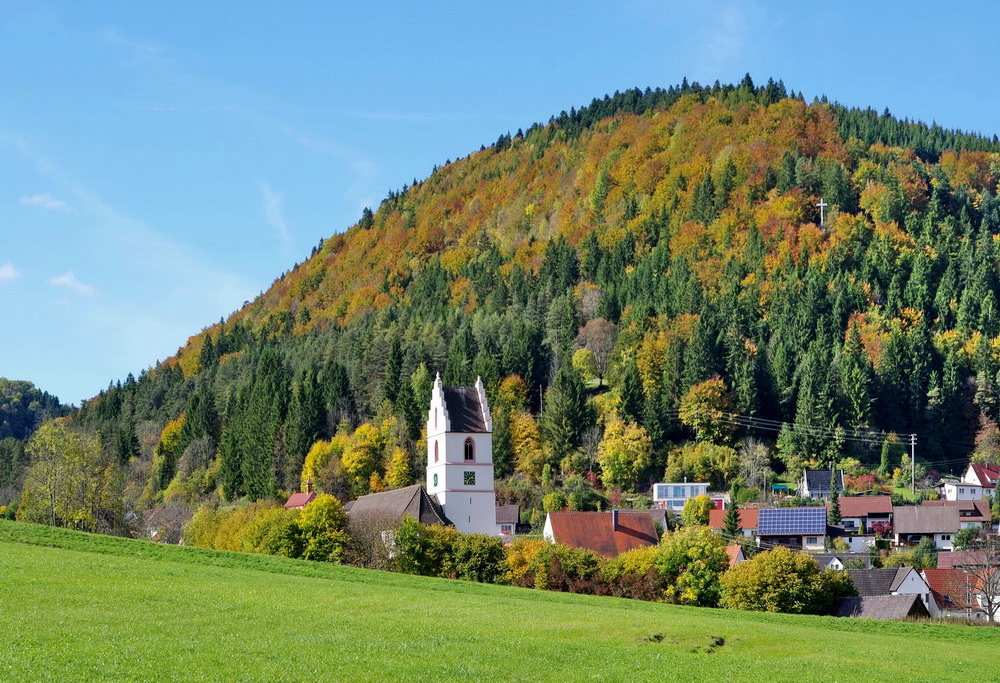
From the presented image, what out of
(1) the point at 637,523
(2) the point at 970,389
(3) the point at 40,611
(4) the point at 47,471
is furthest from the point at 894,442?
(3) the point at 40,611

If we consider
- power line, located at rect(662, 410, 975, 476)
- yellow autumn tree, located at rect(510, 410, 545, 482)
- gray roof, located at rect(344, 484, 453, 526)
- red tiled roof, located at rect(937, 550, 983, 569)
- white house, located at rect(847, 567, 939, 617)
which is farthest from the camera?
power line, located at rect(662, 410, 975, 476)

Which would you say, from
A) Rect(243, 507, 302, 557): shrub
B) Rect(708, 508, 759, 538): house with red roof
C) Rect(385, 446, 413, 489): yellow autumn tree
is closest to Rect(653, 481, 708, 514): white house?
Rect(708, 508, 759, 538): house with red roof

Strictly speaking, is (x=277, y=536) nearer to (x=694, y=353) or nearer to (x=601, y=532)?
(x=601, y=532)

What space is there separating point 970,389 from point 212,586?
363ft

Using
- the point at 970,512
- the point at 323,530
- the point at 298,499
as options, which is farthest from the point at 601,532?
the point at 298,499

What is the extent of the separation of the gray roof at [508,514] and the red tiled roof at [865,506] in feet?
89.6

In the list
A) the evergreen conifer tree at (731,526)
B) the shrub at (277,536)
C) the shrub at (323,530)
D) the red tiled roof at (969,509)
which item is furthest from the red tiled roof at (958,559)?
the shrub at (277,536)

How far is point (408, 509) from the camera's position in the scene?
7850 cm

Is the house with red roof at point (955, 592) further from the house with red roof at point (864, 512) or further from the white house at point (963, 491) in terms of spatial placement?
the white house at point (963, 491)

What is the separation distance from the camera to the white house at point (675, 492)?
117 meters

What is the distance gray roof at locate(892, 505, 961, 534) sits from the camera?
106 meters

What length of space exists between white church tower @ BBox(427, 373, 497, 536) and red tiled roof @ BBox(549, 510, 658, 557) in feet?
21.6

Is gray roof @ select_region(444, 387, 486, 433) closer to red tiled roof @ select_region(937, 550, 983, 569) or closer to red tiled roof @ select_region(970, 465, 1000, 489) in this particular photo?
red tiled roof @ select_region(937, 550, 983, 569)

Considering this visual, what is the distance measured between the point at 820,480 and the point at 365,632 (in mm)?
94385
